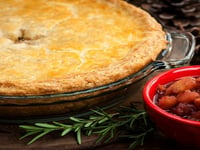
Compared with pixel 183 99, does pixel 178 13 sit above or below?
below

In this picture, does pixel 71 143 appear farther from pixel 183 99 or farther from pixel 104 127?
pixel 183 99

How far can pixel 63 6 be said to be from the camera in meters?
3.03

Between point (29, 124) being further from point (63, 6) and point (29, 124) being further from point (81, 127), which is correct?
point (63, 6)

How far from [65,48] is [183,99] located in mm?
773

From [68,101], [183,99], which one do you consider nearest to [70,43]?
[68,101]

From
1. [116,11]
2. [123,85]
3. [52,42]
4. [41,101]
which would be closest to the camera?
[41,101]

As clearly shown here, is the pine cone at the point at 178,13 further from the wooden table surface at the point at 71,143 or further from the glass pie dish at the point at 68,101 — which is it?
the wooden table surface at the point at 71,143

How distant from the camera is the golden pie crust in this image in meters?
2.14

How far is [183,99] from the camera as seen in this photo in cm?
189

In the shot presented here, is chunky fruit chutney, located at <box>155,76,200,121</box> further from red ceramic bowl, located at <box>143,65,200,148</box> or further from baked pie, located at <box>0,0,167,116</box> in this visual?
baked pie, located at <box>0,0,167,116</box>

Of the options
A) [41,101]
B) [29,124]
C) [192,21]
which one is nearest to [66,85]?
[41,101]

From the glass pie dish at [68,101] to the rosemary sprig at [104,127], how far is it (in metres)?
0.04

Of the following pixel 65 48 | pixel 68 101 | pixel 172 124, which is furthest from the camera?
pixel 65 48

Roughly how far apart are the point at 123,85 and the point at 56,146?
382 millimetres
